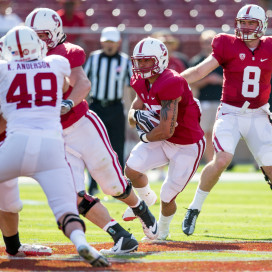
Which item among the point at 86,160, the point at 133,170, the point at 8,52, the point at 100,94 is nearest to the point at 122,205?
the point at 100,94

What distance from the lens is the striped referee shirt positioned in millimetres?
9125

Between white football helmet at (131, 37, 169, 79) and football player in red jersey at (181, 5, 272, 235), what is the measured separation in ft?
2.08

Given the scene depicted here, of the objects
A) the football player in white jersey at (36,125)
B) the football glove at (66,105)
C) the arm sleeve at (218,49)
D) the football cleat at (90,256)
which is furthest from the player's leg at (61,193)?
the arm sleeve at (218,49)

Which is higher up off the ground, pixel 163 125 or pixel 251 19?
pixel 251 19

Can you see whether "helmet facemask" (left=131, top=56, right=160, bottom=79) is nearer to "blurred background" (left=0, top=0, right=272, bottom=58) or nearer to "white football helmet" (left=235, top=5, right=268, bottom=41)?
"white football helmet" (left=235, top=5, right=268, bottom=41)

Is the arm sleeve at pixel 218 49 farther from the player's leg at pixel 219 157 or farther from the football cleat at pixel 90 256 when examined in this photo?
the football cleat at pixel 90 256

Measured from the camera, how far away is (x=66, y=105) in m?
4.64

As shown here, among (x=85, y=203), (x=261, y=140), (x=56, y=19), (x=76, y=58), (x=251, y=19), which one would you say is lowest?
(x=85, y=203)

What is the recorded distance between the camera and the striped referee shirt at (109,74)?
912 centimetres

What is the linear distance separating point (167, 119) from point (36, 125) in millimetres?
1268

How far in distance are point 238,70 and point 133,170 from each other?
3.83ft

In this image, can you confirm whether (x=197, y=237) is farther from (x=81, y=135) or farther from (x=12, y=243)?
(x=12, y=243)

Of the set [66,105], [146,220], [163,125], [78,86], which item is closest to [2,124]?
[66,105]

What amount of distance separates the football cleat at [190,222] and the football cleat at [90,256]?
1687 mm
